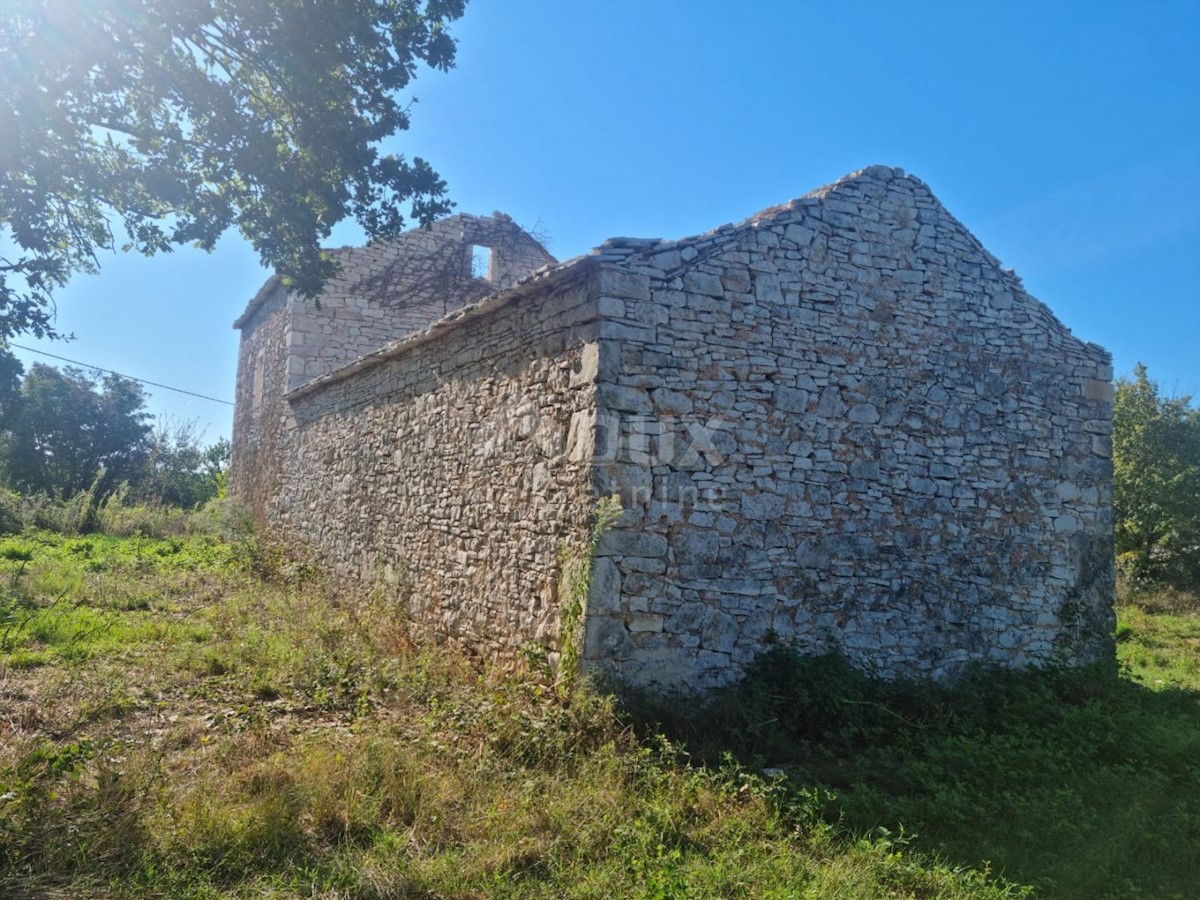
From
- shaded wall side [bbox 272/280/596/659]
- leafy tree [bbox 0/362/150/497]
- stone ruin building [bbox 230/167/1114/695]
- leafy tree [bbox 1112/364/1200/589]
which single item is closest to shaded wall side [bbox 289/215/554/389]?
shaded wall side [bbox 272/280/596/659]

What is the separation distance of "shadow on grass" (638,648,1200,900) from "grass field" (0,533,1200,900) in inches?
0.8

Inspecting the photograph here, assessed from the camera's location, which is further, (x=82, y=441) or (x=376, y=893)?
(x=82, y=441)

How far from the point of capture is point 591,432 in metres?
6.48

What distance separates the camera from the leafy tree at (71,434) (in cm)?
2970

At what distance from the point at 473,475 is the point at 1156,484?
18.0 m

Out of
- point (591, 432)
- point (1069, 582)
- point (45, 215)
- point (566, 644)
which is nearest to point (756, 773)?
point (566, 644)

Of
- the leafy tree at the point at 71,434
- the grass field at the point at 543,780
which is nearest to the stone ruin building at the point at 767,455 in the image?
the grass field at the point at 543,780

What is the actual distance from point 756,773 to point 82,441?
1287 inches

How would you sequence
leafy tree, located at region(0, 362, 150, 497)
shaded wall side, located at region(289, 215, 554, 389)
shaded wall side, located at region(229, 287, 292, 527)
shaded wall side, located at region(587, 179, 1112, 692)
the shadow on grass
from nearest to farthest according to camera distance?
the shadow on grass
shaded wall side, located at region(587, 179, 1112, 692)
shaded wall side, located at region(289, 215, 554, 389)
shaded wall side, located at region(229, 287, 292, 527)
leafy tree, located at region(0, 362, 150, 497)

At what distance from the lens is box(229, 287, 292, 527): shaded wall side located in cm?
1544

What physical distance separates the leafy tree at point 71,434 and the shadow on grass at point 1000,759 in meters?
29.9

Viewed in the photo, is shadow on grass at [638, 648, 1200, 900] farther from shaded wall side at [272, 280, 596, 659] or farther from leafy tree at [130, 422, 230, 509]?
leafy tree at [130, 422, 230, 509]

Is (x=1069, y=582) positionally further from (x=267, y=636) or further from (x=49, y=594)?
(x=49, y=594)

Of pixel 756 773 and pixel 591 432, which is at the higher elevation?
pixel 591 432
